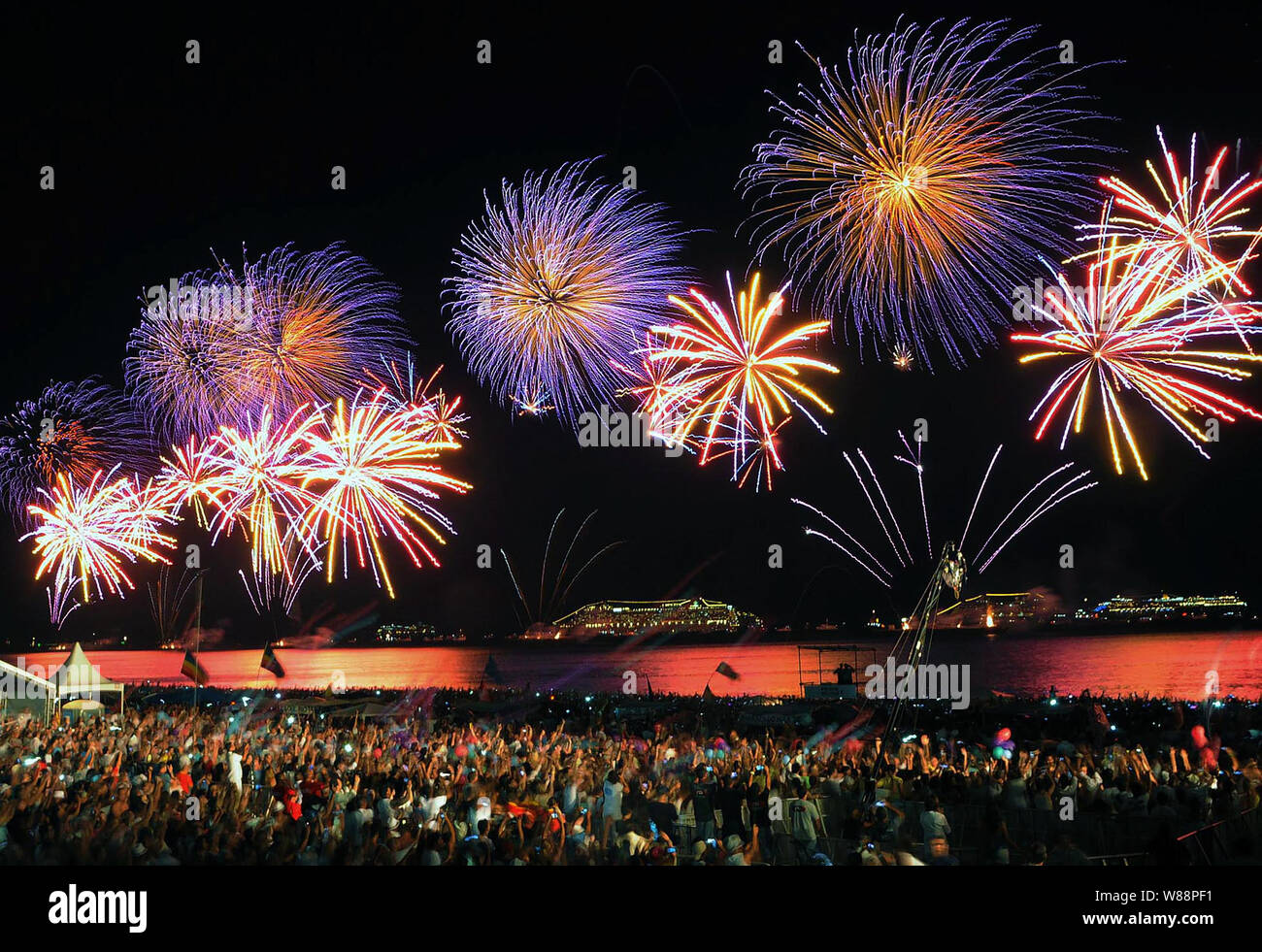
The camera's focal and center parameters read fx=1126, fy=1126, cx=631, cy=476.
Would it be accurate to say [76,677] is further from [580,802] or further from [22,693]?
[580,802]

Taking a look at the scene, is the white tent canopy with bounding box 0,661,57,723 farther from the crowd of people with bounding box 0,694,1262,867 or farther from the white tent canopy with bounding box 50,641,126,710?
the crowd of people with bounding box 0,694,1262,867

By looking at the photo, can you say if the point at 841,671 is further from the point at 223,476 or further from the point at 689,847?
the point at 689,847

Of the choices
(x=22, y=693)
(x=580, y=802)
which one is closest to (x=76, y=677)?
(x=22, y=693)

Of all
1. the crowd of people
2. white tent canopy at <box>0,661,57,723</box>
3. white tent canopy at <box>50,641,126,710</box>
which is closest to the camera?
the crowd of people

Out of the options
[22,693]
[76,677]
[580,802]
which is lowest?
[580,802]

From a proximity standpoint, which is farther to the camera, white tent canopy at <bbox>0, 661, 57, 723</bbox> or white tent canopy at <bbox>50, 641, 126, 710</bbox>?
white tent canopy at <bbox>50, 641, 126, 710</bbox>

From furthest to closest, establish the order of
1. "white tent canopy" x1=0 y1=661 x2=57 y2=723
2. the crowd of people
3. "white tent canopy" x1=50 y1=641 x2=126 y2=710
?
"white tent canopy" x1=50 y1=641 x2=126 y2=710, "white tent canopy" x1=0 y1=661 x2=57 y2=723, the crowd of people

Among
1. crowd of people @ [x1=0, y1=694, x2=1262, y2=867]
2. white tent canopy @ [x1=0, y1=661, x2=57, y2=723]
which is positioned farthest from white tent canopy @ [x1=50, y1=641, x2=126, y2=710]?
crowd of people @ [x1=0, y1=694, x2=1262, y2=867]

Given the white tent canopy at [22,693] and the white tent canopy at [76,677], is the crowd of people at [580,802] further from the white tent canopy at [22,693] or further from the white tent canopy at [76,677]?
the white tent canopy at [76,677]

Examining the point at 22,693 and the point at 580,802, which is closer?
the point at 580,802
